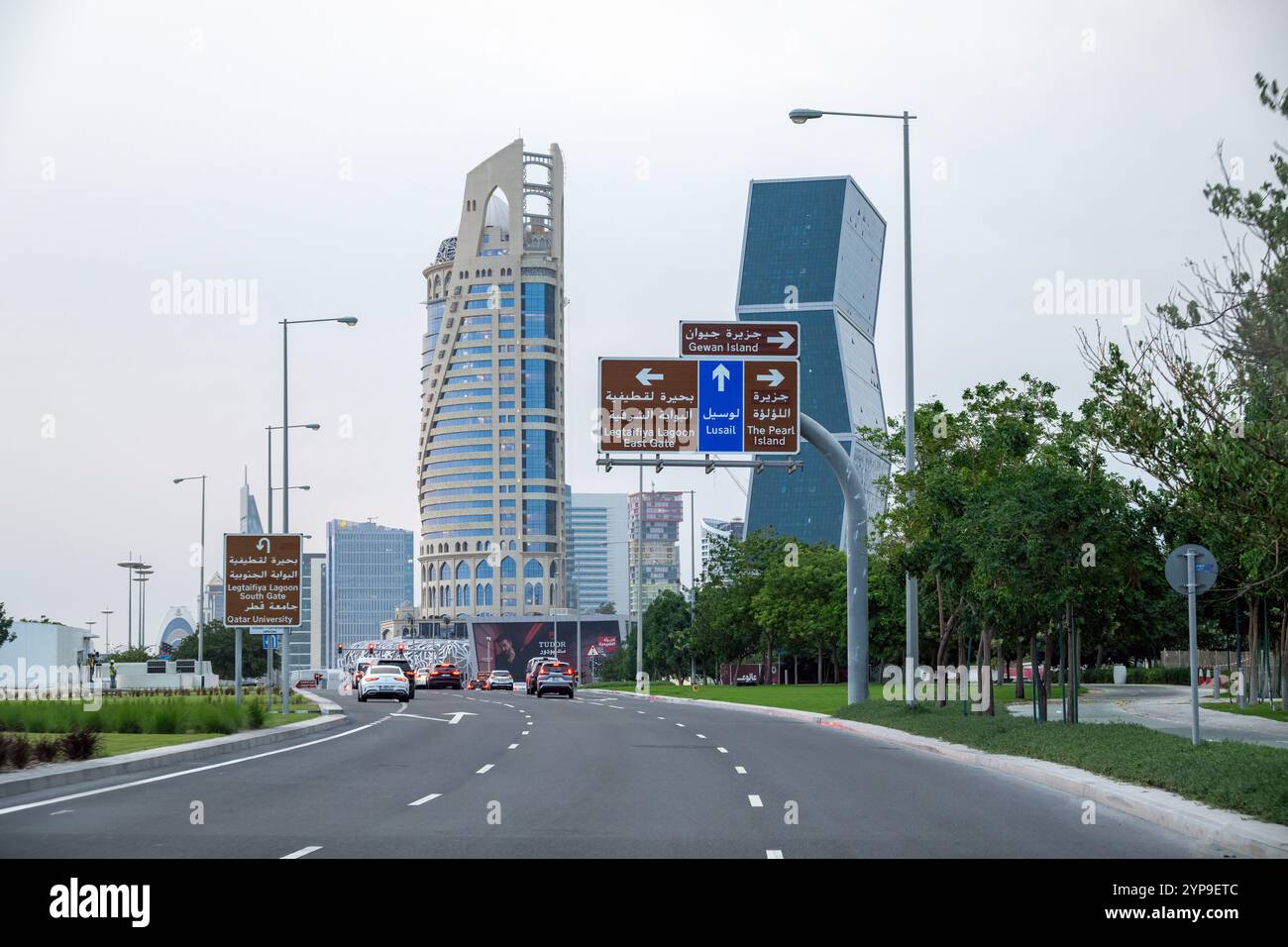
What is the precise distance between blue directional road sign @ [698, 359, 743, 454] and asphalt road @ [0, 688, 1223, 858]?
32.9ft

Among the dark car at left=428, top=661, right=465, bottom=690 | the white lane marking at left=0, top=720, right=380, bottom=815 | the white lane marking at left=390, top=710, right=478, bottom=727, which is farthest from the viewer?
the dark car at left=428, top=661, right=465, bottom=690

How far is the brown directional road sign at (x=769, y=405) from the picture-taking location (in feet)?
129

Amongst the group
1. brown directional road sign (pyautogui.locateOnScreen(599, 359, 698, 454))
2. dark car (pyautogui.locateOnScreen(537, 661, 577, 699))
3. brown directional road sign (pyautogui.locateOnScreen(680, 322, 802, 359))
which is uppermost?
brown directional road sign (pyautogui.locateOnScreen(680, 322, 802, 359))

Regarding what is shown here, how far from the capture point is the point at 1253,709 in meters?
47.7

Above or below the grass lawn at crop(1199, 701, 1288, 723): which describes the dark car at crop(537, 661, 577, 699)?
below

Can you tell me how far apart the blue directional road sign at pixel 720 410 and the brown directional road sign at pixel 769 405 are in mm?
176

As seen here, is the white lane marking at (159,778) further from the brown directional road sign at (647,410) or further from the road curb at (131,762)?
the brown directional road sign at (647,410)

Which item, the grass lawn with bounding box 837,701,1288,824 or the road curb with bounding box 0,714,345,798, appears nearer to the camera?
the grass lawn with bounding box 837,701,1288,824

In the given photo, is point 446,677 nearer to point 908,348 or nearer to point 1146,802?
point 908,348

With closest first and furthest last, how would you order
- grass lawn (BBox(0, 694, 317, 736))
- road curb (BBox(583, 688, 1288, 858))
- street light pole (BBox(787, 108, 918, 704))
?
1. road curb (BBox(583, 688, 1288, 858))
2. grass lawn (BBox(0, 694, 317, 736))
3. street light pole (BBox(787, 108, 918, 704))

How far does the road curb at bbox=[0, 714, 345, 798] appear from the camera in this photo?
20.8 metres

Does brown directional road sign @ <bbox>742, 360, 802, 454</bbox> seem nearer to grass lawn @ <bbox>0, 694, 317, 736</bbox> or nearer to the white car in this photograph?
grass lawn @ <bbox>0, 694, 317, 736</bbox>

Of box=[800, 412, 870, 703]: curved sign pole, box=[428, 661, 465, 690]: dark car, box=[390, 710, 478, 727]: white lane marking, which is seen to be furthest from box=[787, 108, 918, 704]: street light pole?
box=[428, 661, 465, 690]: dark car

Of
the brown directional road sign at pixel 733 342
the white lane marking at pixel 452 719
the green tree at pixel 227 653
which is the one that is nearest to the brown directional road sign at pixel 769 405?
the brown directional road sign at pixel 733 342
